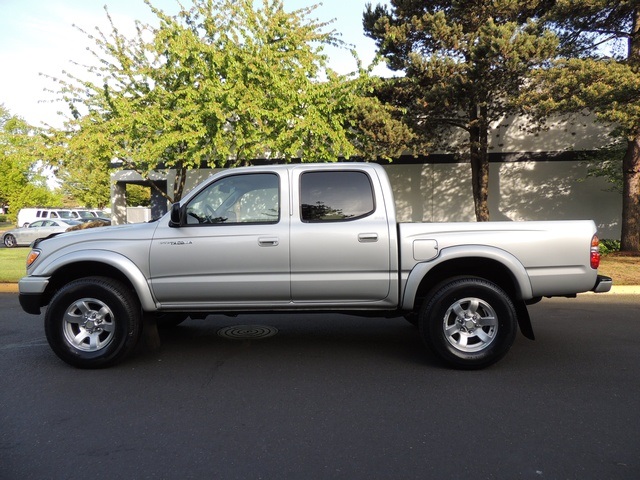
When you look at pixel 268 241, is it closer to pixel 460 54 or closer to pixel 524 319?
pixel 524 319

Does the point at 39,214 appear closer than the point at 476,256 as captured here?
No

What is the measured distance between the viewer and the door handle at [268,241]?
454cm

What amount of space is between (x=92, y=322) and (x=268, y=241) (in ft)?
6.29

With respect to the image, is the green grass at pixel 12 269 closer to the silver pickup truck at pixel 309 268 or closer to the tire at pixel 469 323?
the silver pickup truck at pixel 309 268

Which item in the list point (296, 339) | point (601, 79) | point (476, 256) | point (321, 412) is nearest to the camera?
point (321, 412)

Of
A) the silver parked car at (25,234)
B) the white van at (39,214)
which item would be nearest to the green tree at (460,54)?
the silver parked car at (25,234)

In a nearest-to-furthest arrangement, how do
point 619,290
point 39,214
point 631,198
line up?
point 619,290 → point 631,198 → point 39,214

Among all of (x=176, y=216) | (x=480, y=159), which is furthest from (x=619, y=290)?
(x=176, y=216)

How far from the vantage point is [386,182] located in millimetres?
4777

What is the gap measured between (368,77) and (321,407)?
427 inches

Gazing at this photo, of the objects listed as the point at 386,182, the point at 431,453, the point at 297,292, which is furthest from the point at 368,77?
the point at 431,453

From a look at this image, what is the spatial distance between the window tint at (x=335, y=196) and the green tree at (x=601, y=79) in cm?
928

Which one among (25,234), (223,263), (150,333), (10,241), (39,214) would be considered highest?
(39,214)

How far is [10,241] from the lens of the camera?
71.6ft
